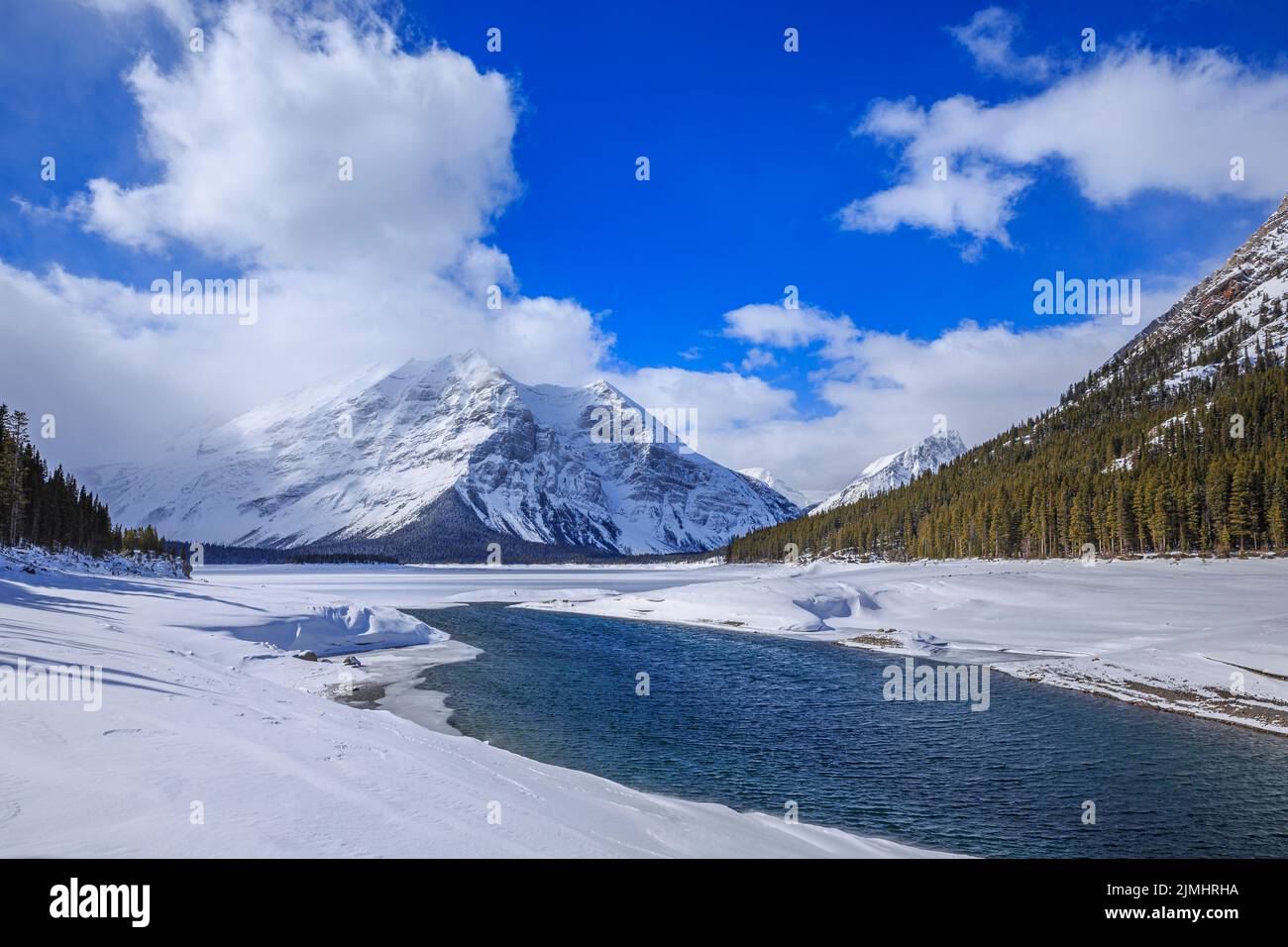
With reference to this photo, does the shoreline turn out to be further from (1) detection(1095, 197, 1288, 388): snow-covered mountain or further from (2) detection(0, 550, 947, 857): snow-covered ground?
(1) detection(1095, 197, 1288, 388): snow-covered mountain

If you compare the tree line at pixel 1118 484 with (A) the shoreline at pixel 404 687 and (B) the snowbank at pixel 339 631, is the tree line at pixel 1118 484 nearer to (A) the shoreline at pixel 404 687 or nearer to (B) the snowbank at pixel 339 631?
(A) the shoreline at pixel 404 687

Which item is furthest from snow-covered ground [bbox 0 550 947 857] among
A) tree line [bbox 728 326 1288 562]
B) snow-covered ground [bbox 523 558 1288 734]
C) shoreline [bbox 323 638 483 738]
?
tree line [bbox 728 326 1288 562]

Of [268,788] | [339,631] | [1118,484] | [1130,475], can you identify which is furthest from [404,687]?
[1130,475]

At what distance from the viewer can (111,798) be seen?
8.77 meters

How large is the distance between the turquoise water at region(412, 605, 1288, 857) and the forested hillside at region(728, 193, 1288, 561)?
59.6 m

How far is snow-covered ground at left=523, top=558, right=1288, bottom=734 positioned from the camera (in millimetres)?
27312

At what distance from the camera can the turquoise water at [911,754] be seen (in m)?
14.9

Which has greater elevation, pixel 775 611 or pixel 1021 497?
pixel 1021 497

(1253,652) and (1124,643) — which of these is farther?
(1124,643)

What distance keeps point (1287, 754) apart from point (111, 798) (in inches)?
1131

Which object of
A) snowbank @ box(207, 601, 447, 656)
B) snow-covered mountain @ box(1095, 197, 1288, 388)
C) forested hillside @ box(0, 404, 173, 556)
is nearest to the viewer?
snowbank @ box(207, 601, 447, 656)

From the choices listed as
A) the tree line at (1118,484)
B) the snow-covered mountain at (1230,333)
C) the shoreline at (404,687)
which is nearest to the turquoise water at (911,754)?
the shoreline at (404,687)
